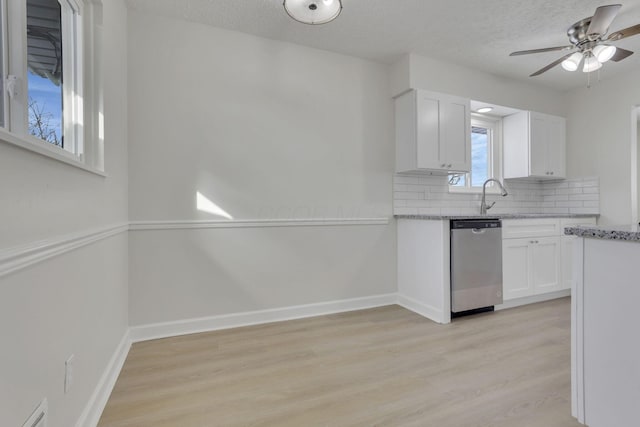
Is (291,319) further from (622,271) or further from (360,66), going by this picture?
(360,66)

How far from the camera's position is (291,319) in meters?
2.72

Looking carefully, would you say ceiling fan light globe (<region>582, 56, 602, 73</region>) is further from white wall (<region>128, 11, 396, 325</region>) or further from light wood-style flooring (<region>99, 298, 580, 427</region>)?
light wood-style flooring (<region>99, 298, 580, 427</region>)

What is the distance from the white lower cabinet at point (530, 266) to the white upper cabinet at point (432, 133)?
3.07 ft

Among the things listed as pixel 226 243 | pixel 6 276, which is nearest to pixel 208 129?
pixel 226 243

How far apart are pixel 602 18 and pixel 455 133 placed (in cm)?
130

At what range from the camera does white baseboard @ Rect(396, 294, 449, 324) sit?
2.64 metres

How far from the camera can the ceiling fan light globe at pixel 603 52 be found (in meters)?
2.28

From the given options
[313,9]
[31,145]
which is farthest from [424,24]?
[31,145]

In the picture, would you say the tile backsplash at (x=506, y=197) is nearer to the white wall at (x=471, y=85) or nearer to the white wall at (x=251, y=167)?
the white wall at (x=251, y=167)

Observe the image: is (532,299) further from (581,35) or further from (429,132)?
(581,35)

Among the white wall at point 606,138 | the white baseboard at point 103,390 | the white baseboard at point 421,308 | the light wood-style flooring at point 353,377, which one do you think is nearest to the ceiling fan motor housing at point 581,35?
the white wall at point 606,138

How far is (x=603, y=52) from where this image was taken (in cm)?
234

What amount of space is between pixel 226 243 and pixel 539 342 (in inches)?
99.1

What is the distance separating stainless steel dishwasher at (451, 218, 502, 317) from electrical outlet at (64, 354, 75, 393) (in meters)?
2.59
